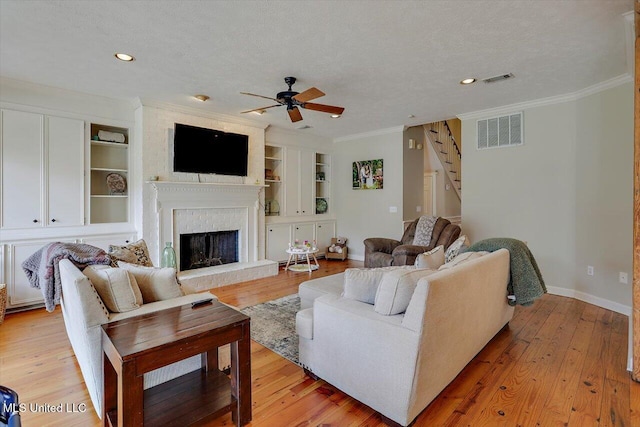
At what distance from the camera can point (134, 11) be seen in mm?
2227

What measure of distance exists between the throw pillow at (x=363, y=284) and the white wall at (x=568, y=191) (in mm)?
3281

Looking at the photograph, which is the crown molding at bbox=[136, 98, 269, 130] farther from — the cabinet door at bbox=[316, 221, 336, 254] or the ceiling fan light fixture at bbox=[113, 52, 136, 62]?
the cabinet door at bbox=[316, 221, 336, 254]

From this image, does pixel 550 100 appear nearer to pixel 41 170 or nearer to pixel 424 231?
pixel 424 231

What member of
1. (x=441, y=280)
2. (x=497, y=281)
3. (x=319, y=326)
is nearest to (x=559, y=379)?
(x=497, y=281)

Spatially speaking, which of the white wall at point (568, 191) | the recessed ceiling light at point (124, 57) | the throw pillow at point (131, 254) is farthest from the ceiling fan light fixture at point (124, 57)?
the white wall at point (568, 191)

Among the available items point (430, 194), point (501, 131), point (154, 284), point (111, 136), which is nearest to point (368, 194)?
point (430, 194)

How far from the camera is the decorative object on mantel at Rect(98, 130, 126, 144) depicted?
4230mm

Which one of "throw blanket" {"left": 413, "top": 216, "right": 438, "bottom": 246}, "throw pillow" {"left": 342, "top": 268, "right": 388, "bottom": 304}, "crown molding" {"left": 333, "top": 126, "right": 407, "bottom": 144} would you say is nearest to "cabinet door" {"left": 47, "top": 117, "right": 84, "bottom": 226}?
"throw pillow" {"left": 342, "top": 268, "right": 388, "bottom": 304}

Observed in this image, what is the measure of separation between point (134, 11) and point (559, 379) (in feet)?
12.9

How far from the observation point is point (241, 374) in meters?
1.71

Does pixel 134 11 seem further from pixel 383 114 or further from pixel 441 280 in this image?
pixel 383 114

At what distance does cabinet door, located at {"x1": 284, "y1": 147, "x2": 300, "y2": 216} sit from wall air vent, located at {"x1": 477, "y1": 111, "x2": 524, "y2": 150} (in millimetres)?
3217

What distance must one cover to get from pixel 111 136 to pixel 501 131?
17.9ft

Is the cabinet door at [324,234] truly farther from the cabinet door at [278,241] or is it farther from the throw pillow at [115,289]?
the throw pillow at [115,289]
